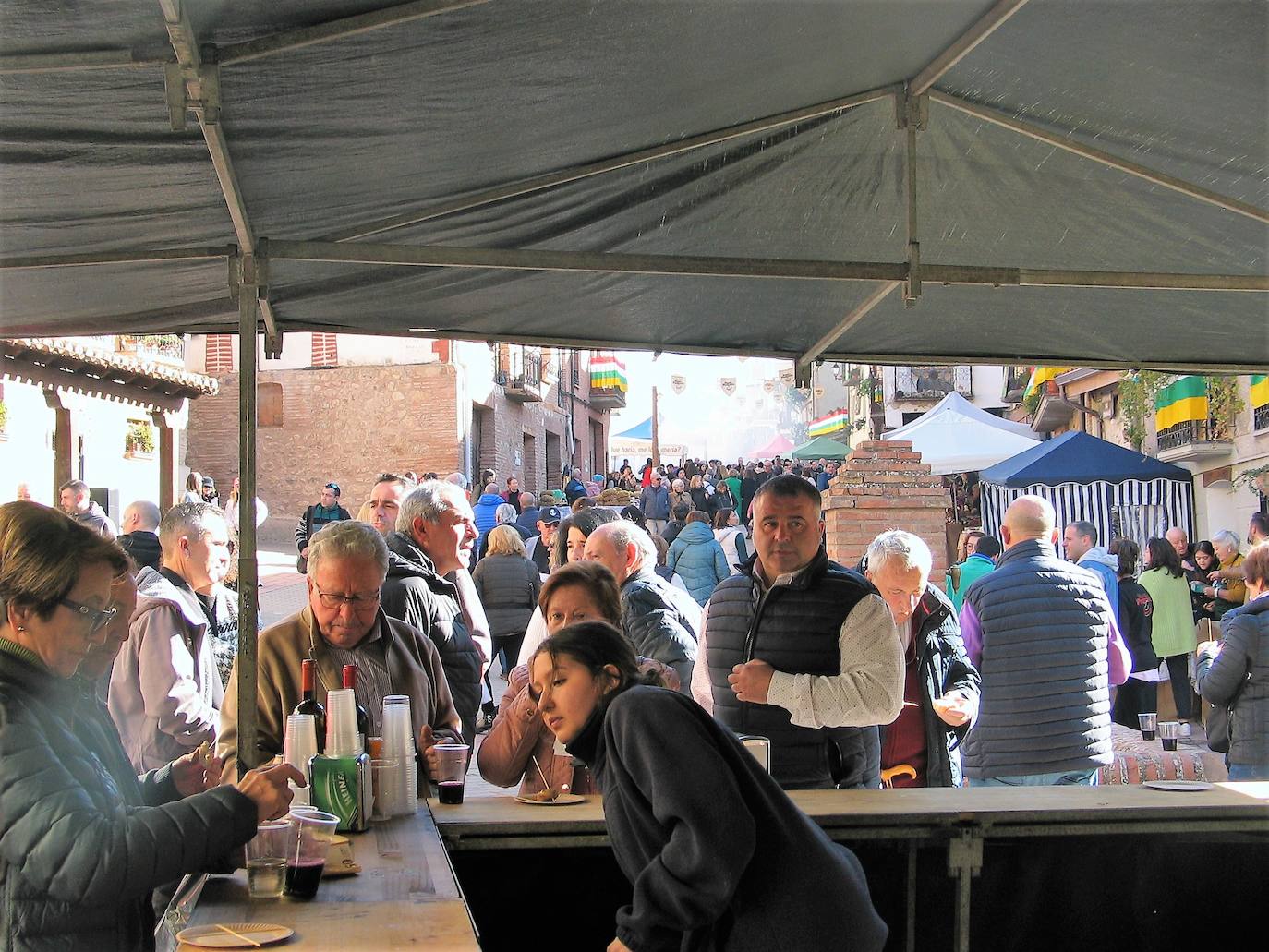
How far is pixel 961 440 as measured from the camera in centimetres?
1789

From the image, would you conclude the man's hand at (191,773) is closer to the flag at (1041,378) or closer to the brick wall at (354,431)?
the flag at (1041,378)

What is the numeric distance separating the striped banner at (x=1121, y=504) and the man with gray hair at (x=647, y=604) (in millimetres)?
9558

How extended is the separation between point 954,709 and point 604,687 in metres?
2.44

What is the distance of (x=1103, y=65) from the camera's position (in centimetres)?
389

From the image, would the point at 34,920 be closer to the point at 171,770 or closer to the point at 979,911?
the point at 171,770

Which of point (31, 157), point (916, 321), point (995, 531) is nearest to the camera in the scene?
point (31, 157)

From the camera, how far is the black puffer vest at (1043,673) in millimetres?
5527

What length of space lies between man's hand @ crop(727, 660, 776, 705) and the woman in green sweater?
7.27 m

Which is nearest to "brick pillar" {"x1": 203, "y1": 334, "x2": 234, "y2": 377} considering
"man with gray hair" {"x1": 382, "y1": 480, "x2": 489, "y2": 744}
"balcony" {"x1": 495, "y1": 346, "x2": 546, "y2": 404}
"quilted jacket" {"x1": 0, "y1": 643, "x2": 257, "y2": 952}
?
"balcony" {"x1": 495, "y1": 346, "x2": 546, "y2": 404}

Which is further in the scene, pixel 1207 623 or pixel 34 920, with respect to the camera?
pixel 1207 623

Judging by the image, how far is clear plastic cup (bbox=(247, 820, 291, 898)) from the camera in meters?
2.75

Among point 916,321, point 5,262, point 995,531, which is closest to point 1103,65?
point 916,321

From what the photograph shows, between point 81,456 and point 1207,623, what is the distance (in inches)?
615

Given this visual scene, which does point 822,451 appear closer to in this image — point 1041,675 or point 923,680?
point 1041,675
